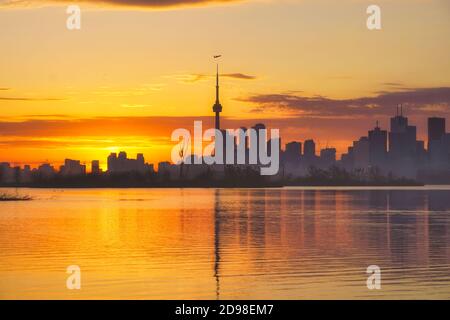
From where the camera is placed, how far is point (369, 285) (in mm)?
38188

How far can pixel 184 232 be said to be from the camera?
2921 inches

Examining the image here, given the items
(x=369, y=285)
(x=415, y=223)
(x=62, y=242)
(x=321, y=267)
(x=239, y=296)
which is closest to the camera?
(x=239, y=296)

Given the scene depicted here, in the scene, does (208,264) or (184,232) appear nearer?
(208,264)

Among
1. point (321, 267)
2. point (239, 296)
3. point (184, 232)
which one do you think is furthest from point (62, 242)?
point (239, 296)

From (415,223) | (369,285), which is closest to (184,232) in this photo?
(415,223)

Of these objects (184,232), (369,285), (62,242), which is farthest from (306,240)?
(369,285)

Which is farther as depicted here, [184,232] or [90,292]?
[184,232]

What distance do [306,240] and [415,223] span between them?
26570mm
